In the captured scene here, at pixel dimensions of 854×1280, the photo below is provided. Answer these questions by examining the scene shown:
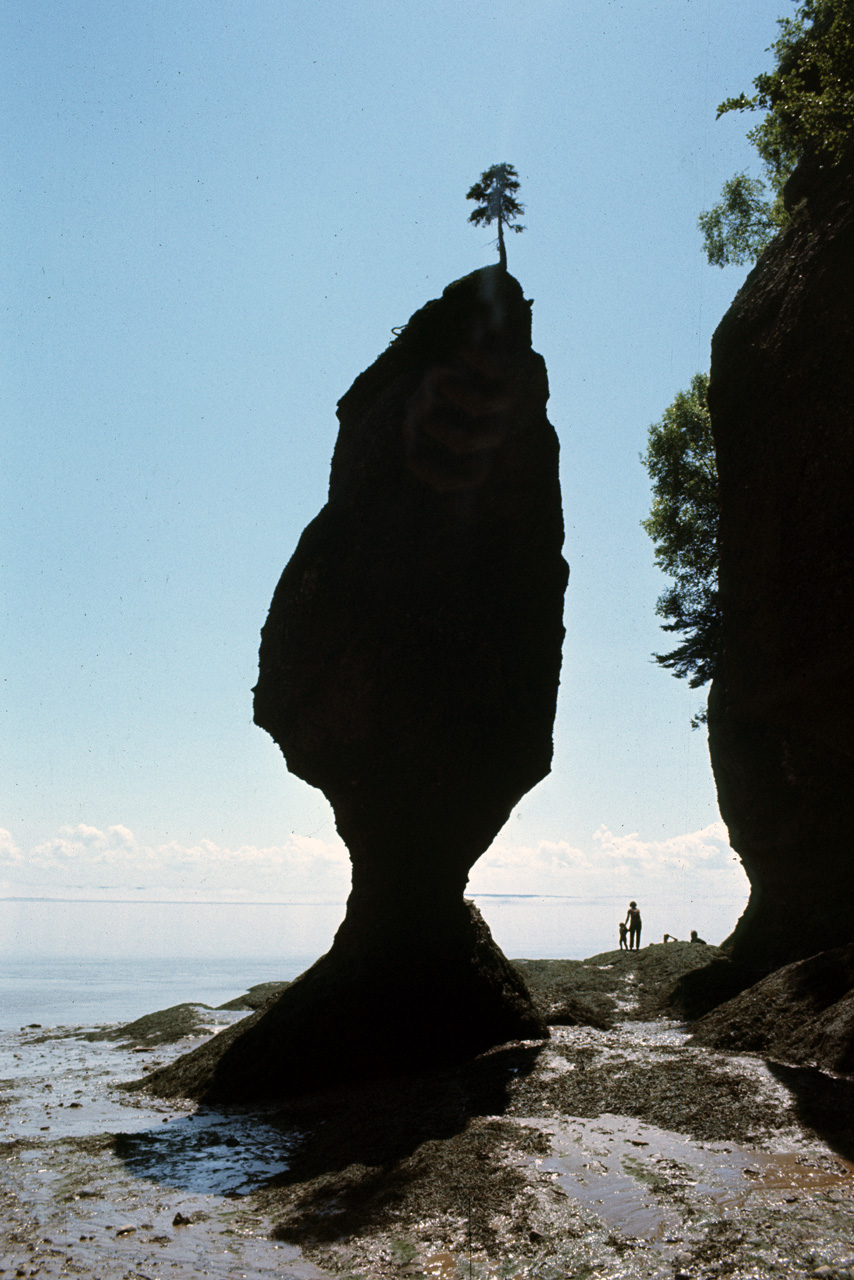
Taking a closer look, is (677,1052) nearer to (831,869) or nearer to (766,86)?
(831,869)

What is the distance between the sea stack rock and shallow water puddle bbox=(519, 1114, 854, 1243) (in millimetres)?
5742

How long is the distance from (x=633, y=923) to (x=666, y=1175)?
84.4 feet

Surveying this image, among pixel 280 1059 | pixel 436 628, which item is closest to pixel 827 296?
pixel 436 628

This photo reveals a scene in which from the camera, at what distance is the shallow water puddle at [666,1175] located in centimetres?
707

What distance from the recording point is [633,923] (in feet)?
106

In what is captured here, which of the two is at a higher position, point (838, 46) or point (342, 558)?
point (838, 46)

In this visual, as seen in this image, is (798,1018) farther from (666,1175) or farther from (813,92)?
(813,92)

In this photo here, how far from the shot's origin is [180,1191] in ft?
29.5

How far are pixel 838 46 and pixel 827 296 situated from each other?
405cm

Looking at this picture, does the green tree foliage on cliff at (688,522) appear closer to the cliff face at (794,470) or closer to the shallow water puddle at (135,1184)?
the cliff face at (794,470)

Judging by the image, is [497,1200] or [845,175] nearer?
[497,1200]

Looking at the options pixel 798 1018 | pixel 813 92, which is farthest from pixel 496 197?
pixel 798 1018

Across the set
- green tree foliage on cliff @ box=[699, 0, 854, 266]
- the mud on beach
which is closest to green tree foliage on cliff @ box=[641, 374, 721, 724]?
green tree foliage on cliff @ box=[699, 0, 854, 266]

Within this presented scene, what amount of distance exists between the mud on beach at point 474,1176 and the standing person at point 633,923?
62.7ft
